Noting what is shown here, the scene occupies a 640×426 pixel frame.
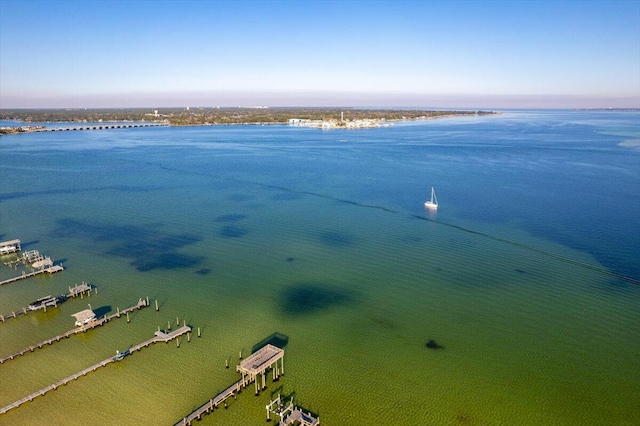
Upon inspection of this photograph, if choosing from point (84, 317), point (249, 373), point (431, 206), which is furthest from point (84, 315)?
point (431, 206)

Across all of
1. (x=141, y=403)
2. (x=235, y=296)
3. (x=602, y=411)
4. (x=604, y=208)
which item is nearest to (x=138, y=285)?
(x=235, y=296)

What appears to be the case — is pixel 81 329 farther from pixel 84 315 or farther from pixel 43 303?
pixel 43 303

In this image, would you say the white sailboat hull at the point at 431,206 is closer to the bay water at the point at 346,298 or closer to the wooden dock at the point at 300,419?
the bay water at the point at 346,298

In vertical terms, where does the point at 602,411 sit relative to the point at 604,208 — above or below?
below

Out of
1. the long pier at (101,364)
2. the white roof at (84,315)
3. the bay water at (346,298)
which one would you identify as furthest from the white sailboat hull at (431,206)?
the white roof at (84,315)

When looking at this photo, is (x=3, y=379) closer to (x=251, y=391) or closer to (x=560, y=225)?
(x=251, y=391)

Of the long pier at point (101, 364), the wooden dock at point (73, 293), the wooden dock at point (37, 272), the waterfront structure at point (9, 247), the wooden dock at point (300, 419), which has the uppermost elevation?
the waterfront structure at point (9, 247)

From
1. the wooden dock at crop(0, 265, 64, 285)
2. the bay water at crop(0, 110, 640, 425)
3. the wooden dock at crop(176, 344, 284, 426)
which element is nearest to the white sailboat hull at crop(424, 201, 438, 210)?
the bay water at crop(0, 110, 640, 425)

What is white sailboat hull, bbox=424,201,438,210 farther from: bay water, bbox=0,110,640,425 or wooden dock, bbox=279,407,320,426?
wooden dock, bbox=279,407,320,426
